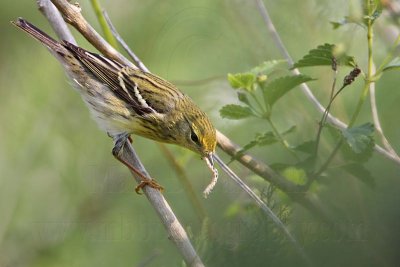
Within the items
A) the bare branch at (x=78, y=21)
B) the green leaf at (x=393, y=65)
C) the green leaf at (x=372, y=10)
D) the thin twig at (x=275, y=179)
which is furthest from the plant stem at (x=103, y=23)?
the green leaf at (x=393, y=65)

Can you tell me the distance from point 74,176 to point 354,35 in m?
2.12

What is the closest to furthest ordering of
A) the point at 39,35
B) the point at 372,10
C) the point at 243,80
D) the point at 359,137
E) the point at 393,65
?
the point at 359,137 → the point at 393,65 → the point at 372,10 → the point at 243,80 → the point at 39,35

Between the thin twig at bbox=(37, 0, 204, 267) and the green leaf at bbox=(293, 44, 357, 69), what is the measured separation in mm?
766

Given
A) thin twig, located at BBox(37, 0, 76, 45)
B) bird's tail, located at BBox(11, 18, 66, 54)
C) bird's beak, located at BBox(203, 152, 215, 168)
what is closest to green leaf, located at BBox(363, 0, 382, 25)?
bird's beak, located at BBox(203, 152, 215, 168)

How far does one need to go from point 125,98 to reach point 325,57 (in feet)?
6.50

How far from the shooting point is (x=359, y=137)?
194 centimetres

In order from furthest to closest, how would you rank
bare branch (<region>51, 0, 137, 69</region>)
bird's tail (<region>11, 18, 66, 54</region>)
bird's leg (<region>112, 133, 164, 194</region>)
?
1. bird's tail (<region>11, 18, 66, 54</region>)
2. bare branch (<region>51, 0, 137, 69</region>)
3. bird's leg (<region>112, 133, 164, 194</region>)

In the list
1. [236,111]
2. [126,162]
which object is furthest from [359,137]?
[126,162]

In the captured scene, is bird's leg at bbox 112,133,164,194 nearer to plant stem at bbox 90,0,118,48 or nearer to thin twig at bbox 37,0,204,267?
thin twig at bbox 37,0,204,267

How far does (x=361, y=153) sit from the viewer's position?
167cm

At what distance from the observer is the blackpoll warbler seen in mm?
3725

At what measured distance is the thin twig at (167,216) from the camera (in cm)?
133

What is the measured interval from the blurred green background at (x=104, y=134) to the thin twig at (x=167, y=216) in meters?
0.06

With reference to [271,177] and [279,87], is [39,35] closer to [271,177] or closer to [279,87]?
[279,87]
